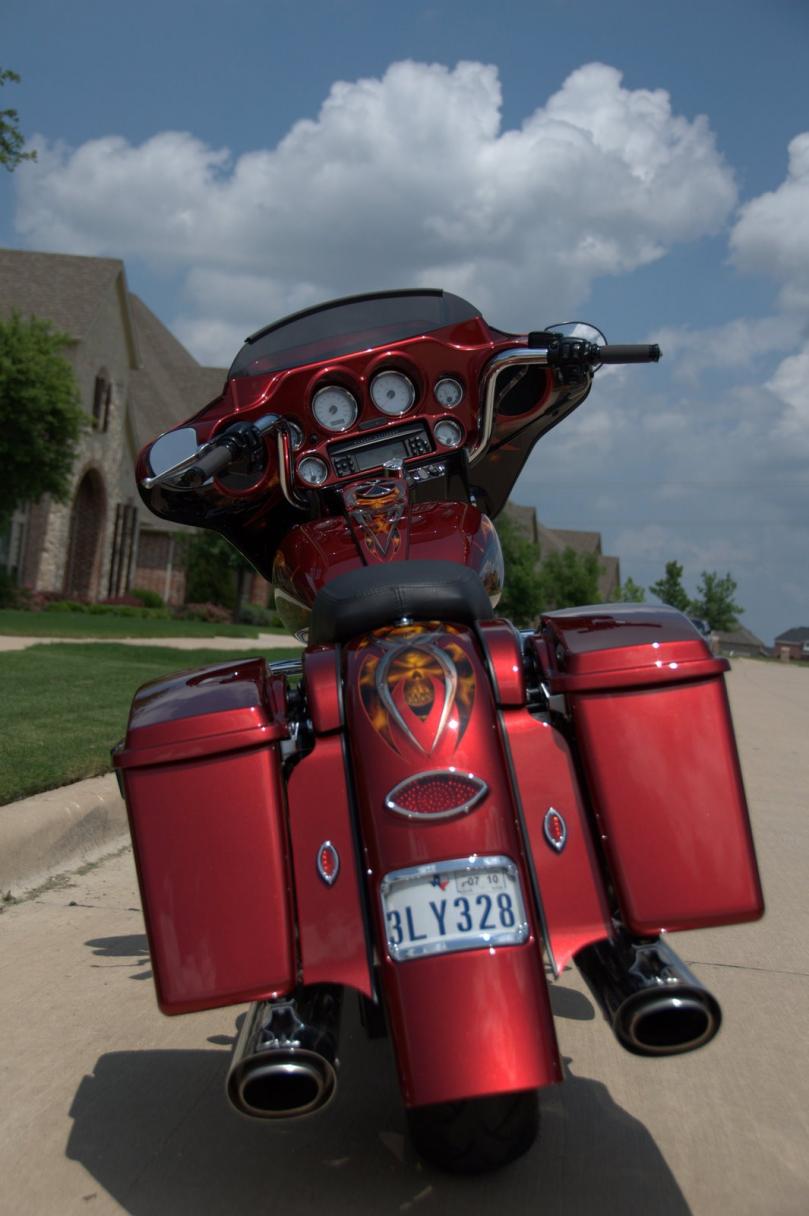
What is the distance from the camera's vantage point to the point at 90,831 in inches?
216

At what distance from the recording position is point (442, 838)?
80.0 inches

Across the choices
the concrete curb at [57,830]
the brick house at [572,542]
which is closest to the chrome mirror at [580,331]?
the concrete curb at [57,830]

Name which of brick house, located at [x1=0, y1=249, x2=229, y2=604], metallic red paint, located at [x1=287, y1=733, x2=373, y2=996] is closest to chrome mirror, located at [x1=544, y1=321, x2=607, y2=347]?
metallic red paint, located at [x1=287, y1=733, x2=373, y2=996]

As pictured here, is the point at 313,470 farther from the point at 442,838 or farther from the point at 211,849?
the point at 442,838

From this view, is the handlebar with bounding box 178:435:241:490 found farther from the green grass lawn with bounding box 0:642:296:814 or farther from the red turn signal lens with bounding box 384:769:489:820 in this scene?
the red turn signal lens with bounding box 384:769:489:820

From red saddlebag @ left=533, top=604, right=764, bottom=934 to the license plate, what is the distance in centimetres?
26

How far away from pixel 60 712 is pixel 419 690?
6744 millimetres

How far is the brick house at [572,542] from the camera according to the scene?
86312 millimetres

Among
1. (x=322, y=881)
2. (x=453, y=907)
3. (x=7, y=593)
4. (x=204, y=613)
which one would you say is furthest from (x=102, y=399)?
(x=453, y=907)

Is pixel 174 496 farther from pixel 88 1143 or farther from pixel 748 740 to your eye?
pixel 748 740

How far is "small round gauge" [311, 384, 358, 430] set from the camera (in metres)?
3.21

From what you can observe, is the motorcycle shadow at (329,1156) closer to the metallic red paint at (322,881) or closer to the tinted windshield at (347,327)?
the metallic red paint at (322,881)

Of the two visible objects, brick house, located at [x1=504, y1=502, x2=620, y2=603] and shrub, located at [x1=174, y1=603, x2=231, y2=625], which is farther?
brick house, located at [x1=504, y1=502, x2=620, y2=603]

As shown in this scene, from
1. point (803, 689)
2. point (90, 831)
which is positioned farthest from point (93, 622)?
point (90, 831)
